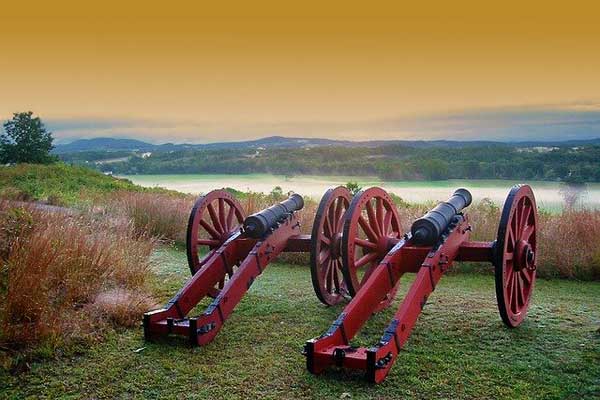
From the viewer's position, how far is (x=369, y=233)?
635 cm

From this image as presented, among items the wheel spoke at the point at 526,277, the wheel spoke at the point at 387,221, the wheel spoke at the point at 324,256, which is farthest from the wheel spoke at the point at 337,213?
the wheel spoke at the point at 526,277

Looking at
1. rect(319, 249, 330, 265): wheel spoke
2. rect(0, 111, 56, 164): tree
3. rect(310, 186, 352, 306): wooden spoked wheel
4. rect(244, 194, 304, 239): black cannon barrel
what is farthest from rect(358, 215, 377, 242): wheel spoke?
rect(0, 111, 56, 164): tree

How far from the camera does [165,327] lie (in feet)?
17.5

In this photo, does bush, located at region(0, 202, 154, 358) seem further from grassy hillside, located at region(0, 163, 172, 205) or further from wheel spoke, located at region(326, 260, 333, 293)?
grassy hillside, located at region(0, 163, 172, 205)

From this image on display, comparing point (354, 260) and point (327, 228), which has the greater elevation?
point (327, 228)

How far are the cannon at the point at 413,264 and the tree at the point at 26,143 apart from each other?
986 inches

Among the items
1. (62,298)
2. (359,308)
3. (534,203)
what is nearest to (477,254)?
(534,203)

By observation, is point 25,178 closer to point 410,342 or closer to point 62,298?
point 62,298

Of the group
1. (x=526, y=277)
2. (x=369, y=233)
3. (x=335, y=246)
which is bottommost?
(x=526, y=277)

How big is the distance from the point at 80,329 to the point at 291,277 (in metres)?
3.51

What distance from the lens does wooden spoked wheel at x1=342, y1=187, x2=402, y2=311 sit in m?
5.65

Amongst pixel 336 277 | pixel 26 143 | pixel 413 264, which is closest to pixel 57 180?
pixel 26 143

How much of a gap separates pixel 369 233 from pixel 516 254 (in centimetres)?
144

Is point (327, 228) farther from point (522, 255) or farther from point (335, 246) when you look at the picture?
point (522, 255)
